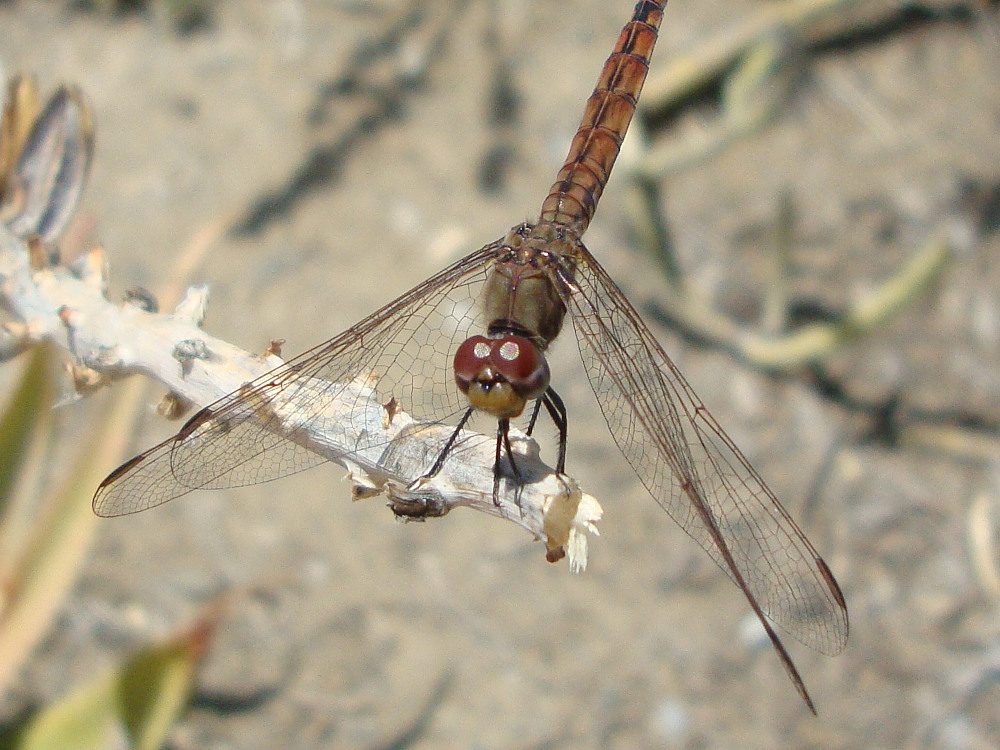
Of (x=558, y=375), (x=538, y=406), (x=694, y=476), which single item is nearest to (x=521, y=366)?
(x=538, y=406)

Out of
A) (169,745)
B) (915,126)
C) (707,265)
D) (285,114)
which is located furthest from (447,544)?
(915,126)

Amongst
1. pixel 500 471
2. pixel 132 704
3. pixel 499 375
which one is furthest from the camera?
pixel 132 704

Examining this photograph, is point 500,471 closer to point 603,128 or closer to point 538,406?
point 538,406

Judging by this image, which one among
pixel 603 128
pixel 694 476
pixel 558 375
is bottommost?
pixel 694 476

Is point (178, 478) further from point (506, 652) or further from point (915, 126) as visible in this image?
point (915, 126)

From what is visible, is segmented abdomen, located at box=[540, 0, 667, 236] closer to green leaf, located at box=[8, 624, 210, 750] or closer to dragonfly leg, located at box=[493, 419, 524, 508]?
dragonfly leg, located at box=[493, 419, 524, 508]

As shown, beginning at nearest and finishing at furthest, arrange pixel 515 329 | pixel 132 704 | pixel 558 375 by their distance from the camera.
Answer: pixel 515 329 < pixel 132 704 < pixel 558 375

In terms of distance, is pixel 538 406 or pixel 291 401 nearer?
pixel 291 401
